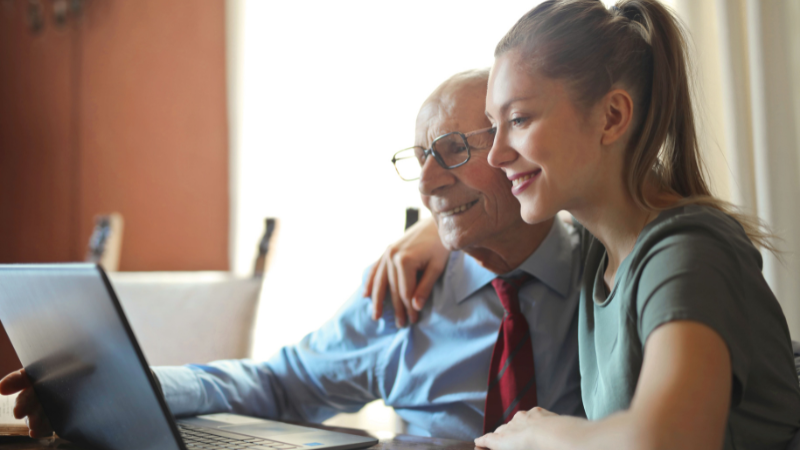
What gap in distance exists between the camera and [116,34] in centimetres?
357

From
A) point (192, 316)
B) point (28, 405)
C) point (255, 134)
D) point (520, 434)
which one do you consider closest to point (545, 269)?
point (520, 434)

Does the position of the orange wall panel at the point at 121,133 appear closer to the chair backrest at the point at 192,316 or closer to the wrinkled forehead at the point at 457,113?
the chair backrest at the point at 192,316

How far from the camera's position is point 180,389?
1278 millimetres

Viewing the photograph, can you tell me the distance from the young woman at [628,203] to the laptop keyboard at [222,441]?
0.36 meters

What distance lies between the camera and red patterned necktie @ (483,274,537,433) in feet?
3.87

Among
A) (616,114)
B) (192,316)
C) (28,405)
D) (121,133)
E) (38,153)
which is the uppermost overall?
(616,114)

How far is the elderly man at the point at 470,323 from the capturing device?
4.07 ft

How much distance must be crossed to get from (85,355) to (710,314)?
777mm

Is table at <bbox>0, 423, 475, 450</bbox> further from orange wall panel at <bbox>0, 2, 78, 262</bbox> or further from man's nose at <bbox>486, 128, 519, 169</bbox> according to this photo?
orange wall panel at <bbox>0, 2, 78, 262</bbox>

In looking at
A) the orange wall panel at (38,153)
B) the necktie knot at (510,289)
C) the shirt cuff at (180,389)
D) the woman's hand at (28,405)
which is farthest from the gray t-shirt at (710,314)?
the orange wall panel at (38,153)

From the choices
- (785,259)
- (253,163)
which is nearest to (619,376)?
(785,259)

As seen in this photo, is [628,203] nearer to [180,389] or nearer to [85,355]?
[85,355]

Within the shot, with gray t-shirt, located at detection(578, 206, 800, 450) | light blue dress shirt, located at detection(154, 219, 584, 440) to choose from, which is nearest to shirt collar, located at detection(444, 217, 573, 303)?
light blue dress shirt, located at detection(154, 219, 584, 440)

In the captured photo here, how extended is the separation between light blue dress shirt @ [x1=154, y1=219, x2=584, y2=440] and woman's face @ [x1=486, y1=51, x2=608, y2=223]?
1.34 ft
